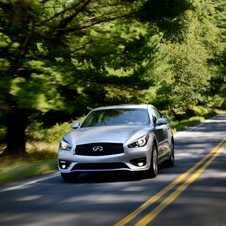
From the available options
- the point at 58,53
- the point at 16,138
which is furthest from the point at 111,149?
the point at 16,138

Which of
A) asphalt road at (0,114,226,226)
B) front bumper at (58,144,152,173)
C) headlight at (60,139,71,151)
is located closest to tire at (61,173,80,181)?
asphalt road at (0,114,226,226)

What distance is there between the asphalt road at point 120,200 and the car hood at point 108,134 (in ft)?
3.03

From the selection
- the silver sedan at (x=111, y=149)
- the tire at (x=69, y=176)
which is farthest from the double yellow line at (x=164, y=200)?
the tire at (x=69, y=176)

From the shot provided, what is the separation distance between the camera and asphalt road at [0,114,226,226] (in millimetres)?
5453

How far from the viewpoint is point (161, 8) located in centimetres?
1381

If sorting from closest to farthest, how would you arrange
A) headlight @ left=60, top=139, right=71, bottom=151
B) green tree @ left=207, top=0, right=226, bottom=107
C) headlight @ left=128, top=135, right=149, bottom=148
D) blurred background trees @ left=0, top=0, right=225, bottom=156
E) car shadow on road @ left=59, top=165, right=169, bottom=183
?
headlight @ left=128, top=135, right=149, bottom=148, headlight @ left=60, top=139, right=71, bottom=151, car shadow on road @ left=59, top=165, right=169, bottom=183, blurred background trees @ left=0, top=0, right=225, bottom=156, green tree @ left=207, top=0, right=226, bottom=107

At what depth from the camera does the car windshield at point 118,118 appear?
967 centimetres

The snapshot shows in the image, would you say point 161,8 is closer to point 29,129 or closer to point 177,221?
point 29,129

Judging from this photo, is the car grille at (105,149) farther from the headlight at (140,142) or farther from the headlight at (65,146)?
the headlight at (65,146)

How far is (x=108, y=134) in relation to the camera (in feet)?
27.9

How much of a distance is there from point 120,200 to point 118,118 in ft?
11.4

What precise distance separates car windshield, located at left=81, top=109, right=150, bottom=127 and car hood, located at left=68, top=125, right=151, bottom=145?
1.64 ft

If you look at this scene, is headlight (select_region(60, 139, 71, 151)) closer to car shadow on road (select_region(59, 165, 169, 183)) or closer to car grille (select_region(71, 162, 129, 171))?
car grille (select_region(71, 162, 129, 171))

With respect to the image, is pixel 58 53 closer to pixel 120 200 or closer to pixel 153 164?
pixel 153 164
